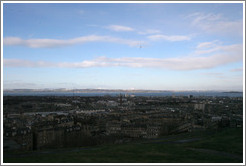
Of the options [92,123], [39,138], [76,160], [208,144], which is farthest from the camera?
[92,123]

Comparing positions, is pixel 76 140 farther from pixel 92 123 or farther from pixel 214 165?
pixel 92 123

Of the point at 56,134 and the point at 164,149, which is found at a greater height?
the point at 164,149

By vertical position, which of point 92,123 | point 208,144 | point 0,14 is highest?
point 0,14

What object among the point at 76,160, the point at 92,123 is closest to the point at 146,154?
the point at 76,160

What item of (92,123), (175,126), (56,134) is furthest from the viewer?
(92,123)

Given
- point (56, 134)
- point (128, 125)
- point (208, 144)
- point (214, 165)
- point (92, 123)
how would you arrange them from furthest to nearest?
point (92, 123)
point (128, 125)
point (56, 134)
point (208, 144)
point (214, 165)

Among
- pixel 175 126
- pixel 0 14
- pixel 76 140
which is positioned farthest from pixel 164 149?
pixel 175 126

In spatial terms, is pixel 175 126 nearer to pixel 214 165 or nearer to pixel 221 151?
pixel 221 151

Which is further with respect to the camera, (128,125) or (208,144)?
(128,125)

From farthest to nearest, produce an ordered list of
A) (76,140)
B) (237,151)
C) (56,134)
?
1. (56,134)
2. (76,140)
3. (237,151)
